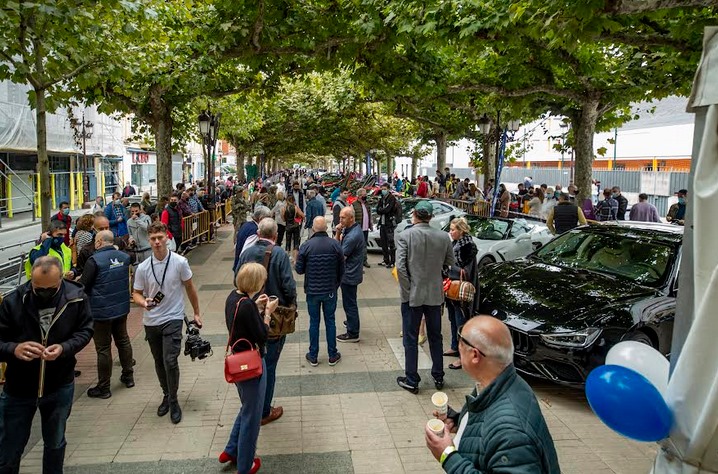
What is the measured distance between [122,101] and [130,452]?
1090 centimetres

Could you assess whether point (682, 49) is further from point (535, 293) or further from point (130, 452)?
point (130, 452)

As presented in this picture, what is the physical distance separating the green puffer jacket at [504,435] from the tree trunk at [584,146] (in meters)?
14.4

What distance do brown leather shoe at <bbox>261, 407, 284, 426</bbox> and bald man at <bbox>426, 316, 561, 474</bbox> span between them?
3176 mm

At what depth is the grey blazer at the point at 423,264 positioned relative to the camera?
240 inches

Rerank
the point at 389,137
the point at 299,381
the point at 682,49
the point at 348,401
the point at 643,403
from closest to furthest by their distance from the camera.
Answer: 1. the point at 643,403
2. the point at 348,401
3. the point at 299,381
4. the point at 682,49
5. the point at 389,137

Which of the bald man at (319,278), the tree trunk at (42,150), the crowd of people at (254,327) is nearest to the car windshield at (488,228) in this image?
the crowd of people at (254,327)

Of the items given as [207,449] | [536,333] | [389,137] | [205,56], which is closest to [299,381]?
[207,449]

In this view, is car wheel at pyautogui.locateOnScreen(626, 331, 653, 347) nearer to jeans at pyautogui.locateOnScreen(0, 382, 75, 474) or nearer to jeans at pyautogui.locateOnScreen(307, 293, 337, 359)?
jeans at pyautogui.locateOnScreen(307, 293, 337, 359)

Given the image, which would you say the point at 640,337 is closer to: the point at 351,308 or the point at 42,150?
the point at 351,308

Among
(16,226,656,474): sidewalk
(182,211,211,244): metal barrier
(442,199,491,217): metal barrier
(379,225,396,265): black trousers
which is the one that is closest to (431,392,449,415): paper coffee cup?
(16,226,656,474): sidewalk

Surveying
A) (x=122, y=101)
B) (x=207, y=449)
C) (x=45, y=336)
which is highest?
(x=122, y=101)

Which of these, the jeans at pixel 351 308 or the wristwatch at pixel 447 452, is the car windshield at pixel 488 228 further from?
the wristwatch at pixel 447 452

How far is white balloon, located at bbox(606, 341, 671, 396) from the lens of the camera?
7.87 ft

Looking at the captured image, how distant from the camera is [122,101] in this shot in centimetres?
1387
